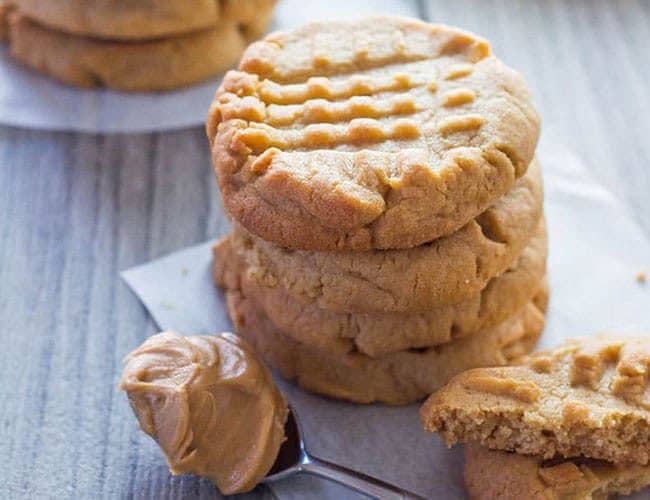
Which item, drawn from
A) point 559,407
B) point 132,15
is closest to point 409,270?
point 559,407

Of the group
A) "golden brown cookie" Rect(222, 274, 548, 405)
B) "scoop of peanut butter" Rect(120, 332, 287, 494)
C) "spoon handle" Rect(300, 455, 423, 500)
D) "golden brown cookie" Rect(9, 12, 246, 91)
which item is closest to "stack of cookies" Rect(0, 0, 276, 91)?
"golden brown cookie" Rect(9, 12, 246, 91)

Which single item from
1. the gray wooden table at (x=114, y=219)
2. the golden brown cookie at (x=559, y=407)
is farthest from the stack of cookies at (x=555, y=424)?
the gray wooden table at (x=114, y=219)

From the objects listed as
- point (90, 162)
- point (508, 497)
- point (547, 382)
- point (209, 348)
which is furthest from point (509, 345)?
point (90, 162)

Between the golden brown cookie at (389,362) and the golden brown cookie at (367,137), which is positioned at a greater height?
the golden brown cookie at (367,137)

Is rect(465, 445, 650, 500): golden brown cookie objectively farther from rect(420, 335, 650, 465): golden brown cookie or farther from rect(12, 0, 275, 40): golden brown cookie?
rect(12, 0, 275, 40): golden brown cookie

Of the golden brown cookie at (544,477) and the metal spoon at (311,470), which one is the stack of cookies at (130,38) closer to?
the metal spoon at (311,470)

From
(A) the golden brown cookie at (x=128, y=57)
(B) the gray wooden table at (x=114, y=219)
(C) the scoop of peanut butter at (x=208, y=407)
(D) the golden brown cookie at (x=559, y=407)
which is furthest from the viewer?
(A) the golden brown cookie at (x=128, y=57)

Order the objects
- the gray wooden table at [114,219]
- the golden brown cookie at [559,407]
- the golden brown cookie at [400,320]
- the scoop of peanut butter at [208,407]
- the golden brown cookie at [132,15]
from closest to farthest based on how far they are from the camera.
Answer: the golden brown cookie at [559,407], the scoop of peanut butter at [208,407], the golden brown cookie at [400,320], the gray wooden table at [114,219], the golden brown cookie at [132,15]
